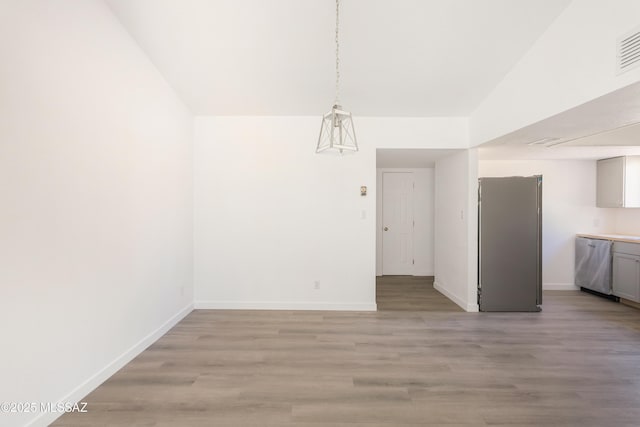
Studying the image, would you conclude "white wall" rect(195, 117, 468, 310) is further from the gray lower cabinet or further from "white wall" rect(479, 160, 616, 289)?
the gray lower cabinet

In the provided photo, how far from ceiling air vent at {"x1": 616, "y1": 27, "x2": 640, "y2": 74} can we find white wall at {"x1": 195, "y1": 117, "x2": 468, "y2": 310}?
2.34 metres

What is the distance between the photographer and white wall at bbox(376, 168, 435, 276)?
21.7ft

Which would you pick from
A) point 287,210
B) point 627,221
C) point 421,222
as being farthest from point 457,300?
point 627,221

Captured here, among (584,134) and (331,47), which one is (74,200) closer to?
(331,47)

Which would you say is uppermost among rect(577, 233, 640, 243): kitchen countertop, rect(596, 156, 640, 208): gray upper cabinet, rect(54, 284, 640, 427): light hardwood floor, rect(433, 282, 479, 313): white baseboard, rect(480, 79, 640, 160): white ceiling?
rect(480, 79, 640, 160): white ceiling

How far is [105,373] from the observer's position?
2572mm

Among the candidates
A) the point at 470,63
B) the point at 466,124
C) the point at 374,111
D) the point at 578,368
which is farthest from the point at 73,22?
the point at 578,368

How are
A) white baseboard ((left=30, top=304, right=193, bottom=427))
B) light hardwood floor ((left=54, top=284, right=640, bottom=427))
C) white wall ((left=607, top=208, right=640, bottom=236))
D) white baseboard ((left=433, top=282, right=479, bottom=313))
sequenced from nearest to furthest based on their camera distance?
white baseboard ((left=30, top=304, right=193, bottom=427))
light hardwood floor ((left=54, top=284, right=640, bottom=427))
white baseboard ((left=433, top=282, right=479, bottom=313))
white wall ((left=607, top=208, right=640, bottom=236))

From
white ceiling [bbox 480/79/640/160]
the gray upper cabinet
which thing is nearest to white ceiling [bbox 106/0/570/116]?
white ceiling [bbox 480/79/640/160]

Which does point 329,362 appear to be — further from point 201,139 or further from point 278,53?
point 201,139

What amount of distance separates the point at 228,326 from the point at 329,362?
1479mm

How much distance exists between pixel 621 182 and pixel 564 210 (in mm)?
844

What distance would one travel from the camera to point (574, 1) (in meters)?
2.44

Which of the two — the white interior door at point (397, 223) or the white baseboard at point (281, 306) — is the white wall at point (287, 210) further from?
the white interior door at point (397, 223)
